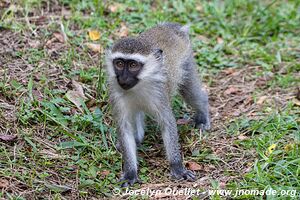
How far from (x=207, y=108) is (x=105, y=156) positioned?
185cm

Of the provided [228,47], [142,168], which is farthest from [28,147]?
[228,47]

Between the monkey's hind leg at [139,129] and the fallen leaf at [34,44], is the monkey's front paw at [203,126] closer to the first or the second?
the monkey's hind leg at [139,129]

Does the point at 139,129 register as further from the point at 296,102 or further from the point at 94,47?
the point at 296,102

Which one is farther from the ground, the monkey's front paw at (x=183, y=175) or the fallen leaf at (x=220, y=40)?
the fallen leaf at (x=220, y=40)

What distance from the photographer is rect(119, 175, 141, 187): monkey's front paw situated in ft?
19.5

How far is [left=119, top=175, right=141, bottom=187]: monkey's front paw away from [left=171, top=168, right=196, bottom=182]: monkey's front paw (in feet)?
1.34

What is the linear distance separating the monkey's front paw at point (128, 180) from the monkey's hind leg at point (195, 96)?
5.19 ft

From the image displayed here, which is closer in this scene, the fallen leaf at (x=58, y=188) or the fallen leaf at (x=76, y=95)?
the fallen leaf at (x=58, y=188)

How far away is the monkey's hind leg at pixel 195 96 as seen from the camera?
734cm

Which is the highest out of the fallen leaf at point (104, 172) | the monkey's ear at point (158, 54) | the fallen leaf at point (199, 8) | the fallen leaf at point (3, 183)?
the fallen leaf at point (199, 8)

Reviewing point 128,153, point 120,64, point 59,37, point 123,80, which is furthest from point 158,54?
point 59,37

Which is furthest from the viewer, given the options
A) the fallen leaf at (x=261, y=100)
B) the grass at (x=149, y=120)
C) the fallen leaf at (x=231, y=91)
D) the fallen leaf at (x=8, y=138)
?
the fallen leaf at (x=231, y=91)

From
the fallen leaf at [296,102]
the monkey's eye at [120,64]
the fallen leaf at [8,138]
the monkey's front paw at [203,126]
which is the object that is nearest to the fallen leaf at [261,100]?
the fallen leaf at [296,102]

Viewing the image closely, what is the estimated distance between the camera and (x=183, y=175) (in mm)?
6105
